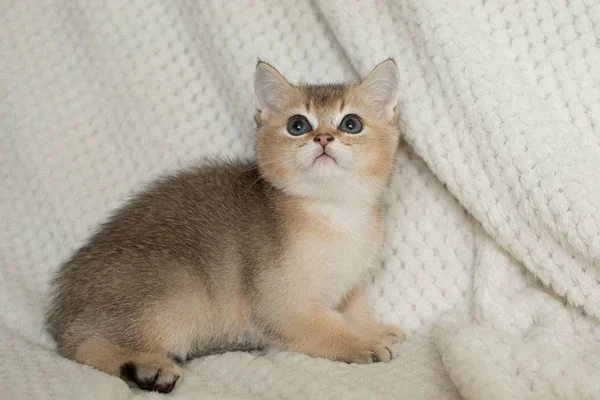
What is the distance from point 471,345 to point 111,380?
0.79 metres

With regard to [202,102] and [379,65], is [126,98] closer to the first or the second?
[202,102]

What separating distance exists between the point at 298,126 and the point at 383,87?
26cm

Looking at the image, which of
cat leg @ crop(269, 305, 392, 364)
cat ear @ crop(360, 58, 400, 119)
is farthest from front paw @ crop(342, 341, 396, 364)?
cat ear @ crop(360, 58, 400, 119)

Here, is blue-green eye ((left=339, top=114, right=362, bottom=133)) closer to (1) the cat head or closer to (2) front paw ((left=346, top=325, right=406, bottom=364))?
(1) the cat head

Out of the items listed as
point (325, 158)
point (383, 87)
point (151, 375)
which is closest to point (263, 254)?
point (325, 158)

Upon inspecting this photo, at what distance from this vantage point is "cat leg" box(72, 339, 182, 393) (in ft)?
4.75

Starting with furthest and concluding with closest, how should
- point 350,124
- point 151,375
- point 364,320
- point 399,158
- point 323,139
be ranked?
point 399,158 → point 364,320 → point 350,124 → point 323,139 → point 151,375

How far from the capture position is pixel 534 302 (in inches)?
66.2

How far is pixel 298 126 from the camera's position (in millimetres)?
1686

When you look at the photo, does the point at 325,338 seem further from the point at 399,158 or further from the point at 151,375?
the point at 399,158

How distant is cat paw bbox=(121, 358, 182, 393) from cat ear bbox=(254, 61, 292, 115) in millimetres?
719

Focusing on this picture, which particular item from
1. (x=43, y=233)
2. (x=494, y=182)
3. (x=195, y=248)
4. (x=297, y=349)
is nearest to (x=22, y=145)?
(x=43, y=233)

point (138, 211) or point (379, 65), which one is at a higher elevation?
point (379, 65)

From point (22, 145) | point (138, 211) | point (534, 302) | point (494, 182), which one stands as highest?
point (22, 145)
